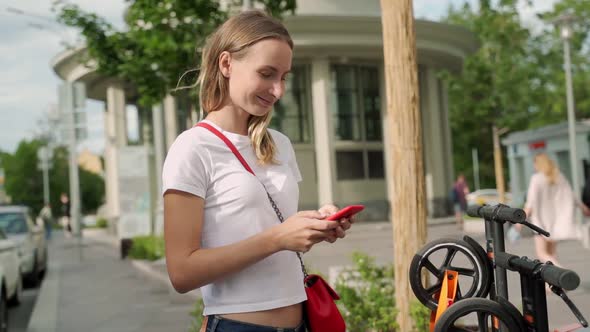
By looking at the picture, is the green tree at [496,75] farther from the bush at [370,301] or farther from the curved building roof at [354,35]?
the bush at [370,301]

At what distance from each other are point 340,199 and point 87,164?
113943 mm

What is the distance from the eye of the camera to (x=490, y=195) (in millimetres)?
53750

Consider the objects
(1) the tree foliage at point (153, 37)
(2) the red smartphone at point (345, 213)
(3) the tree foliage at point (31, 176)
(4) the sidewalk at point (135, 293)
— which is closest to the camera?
(2) the red smartphone at point (345, 213)

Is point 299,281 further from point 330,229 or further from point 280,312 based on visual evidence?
point 330,229

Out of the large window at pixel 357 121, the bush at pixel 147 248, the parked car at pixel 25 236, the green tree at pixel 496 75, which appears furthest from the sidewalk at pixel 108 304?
the green tree at pixel 496 75

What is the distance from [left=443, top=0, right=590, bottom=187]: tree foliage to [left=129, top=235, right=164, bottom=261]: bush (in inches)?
849

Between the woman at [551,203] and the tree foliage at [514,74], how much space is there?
25918 millimetres

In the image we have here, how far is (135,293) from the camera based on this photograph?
12750 millimetres

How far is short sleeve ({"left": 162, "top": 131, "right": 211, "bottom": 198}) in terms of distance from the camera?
2.00 m

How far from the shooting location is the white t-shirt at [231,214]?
2.06 metres

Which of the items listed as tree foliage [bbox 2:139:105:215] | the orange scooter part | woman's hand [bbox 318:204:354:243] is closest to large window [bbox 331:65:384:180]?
the orange scooter part

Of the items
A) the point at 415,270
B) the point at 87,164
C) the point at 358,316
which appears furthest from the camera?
the point at 87,164

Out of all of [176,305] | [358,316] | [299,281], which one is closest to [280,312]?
[299,281]

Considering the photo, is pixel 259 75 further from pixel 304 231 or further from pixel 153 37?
pixel 153 37
